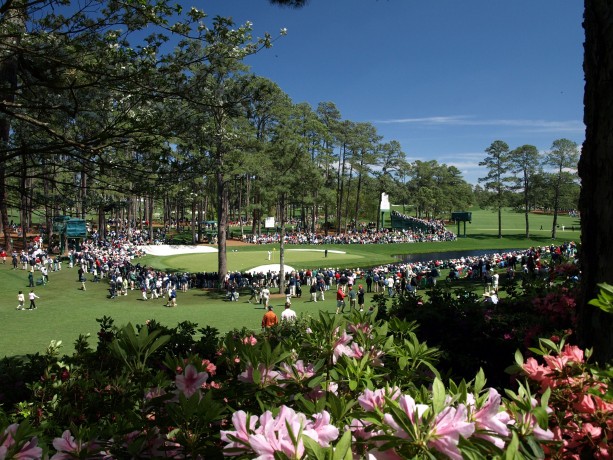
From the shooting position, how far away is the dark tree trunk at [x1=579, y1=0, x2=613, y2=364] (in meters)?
3.61

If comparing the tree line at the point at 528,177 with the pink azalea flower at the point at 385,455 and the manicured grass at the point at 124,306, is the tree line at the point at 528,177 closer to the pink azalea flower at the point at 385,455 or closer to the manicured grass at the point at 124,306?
the manicured grass at the point at 124,306

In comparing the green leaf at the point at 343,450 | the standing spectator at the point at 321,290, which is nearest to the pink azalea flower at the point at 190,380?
the green leaf at the point at 343,450

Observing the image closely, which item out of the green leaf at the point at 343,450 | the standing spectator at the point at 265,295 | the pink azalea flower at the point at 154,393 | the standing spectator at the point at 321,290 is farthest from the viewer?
the standing spectator at the point at 321,290

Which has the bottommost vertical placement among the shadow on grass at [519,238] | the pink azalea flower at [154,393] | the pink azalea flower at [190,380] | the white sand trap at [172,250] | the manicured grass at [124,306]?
the manicured grass at [124,306]

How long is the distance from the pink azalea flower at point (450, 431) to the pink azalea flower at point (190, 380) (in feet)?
3.40

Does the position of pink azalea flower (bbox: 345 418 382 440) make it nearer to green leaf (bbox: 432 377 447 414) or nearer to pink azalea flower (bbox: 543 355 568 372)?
green leaf (bbox: 432 377 447 414)

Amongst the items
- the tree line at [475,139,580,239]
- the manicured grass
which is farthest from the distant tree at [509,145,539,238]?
the manicured grass

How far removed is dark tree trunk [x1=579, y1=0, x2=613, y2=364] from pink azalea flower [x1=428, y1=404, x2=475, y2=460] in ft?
9.57

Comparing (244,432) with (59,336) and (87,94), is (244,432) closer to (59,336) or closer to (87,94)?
(87,94)

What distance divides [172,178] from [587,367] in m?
5.67

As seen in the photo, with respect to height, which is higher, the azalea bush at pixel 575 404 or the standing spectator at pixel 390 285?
the azalea bush at pixel 575 404

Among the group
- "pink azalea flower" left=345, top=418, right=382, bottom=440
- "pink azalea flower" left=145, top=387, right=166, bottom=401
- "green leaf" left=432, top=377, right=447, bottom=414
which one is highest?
"green leaf" left=432, top=377, right=447, bottom=414

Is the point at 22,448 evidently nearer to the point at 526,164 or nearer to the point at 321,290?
the point at 321,290

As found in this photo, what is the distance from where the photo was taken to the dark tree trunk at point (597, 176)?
361 centimetres
